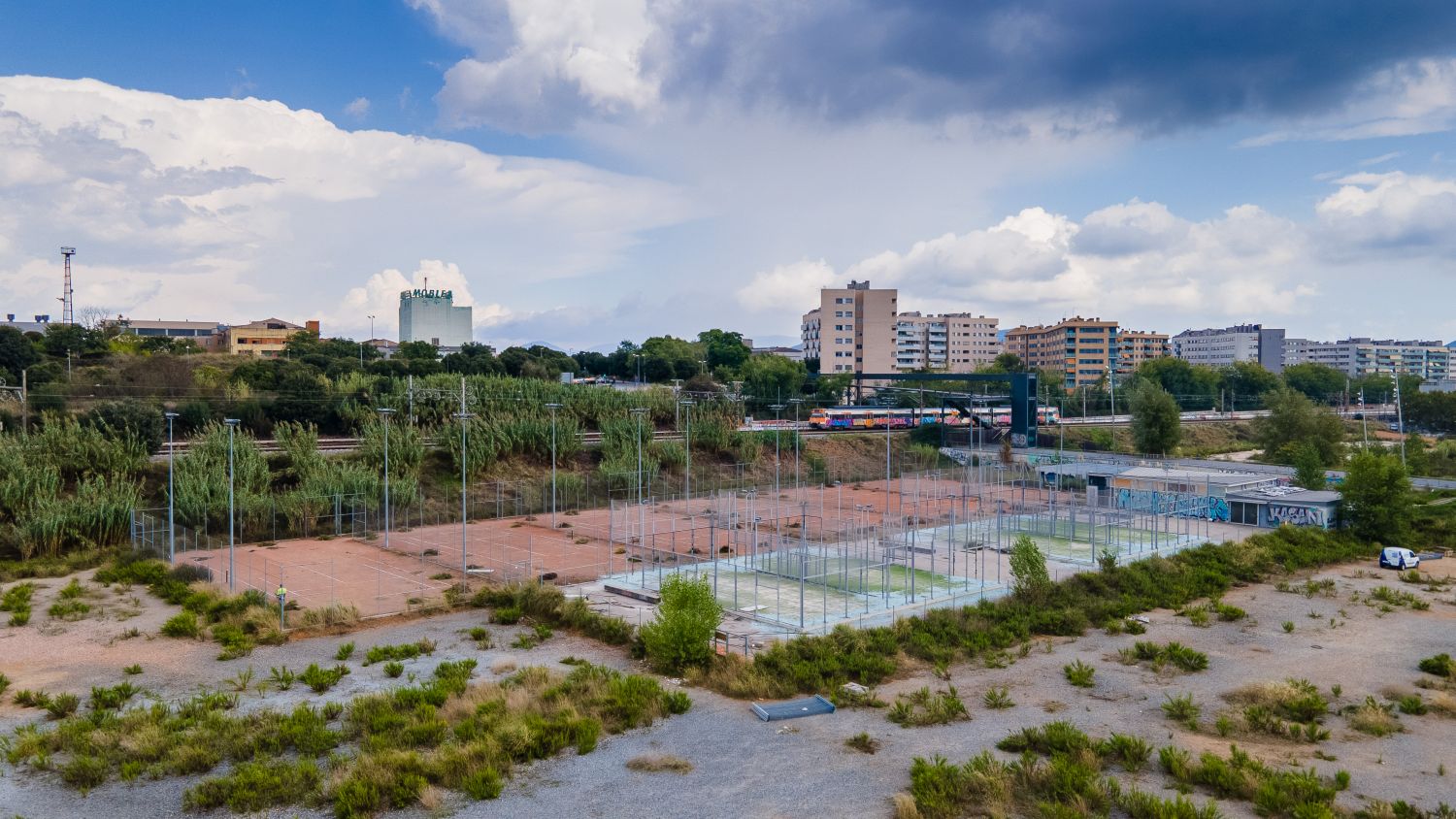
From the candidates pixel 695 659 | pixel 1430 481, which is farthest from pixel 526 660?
pixel 1430 481

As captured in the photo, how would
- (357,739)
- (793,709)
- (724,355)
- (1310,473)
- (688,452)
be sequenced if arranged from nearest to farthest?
1. (357,739)
2. (793,709)
3. (1310,473)
4. (688,452)
5. (724,355)

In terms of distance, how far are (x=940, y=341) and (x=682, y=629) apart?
13977 cm

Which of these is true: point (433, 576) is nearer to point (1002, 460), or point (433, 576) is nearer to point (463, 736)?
point (463, 736)

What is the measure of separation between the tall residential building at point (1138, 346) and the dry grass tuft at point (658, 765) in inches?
6338

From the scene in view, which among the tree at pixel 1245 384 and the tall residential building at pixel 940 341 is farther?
the tall residential building at pixel 940 341

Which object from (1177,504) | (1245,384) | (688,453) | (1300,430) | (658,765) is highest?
(1245,384)

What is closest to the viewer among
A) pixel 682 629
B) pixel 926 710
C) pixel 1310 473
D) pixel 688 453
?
pixel 926 710

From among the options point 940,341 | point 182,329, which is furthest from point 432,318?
point 940,341

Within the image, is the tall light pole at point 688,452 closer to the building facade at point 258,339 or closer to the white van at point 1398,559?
the white van at point 1398,559

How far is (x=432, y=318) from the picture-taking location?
161500mm

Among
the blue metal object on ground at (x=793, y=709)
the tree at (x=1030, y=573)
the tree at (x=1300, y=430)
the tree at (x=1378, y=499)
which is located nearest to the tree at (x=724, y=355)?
the tree at (x=1300, y=430)

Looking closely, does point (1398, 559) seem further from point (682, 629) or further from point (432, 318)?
point (432, 318)

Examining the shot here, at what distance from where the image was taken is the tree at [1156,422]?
6556 cm

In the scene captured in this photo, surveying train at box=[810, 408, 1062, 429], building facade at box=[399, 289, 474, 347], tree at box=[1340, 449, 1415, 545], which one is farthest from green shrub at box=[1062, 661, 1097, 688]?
building facade at box=[399, 289, 474, 347]
